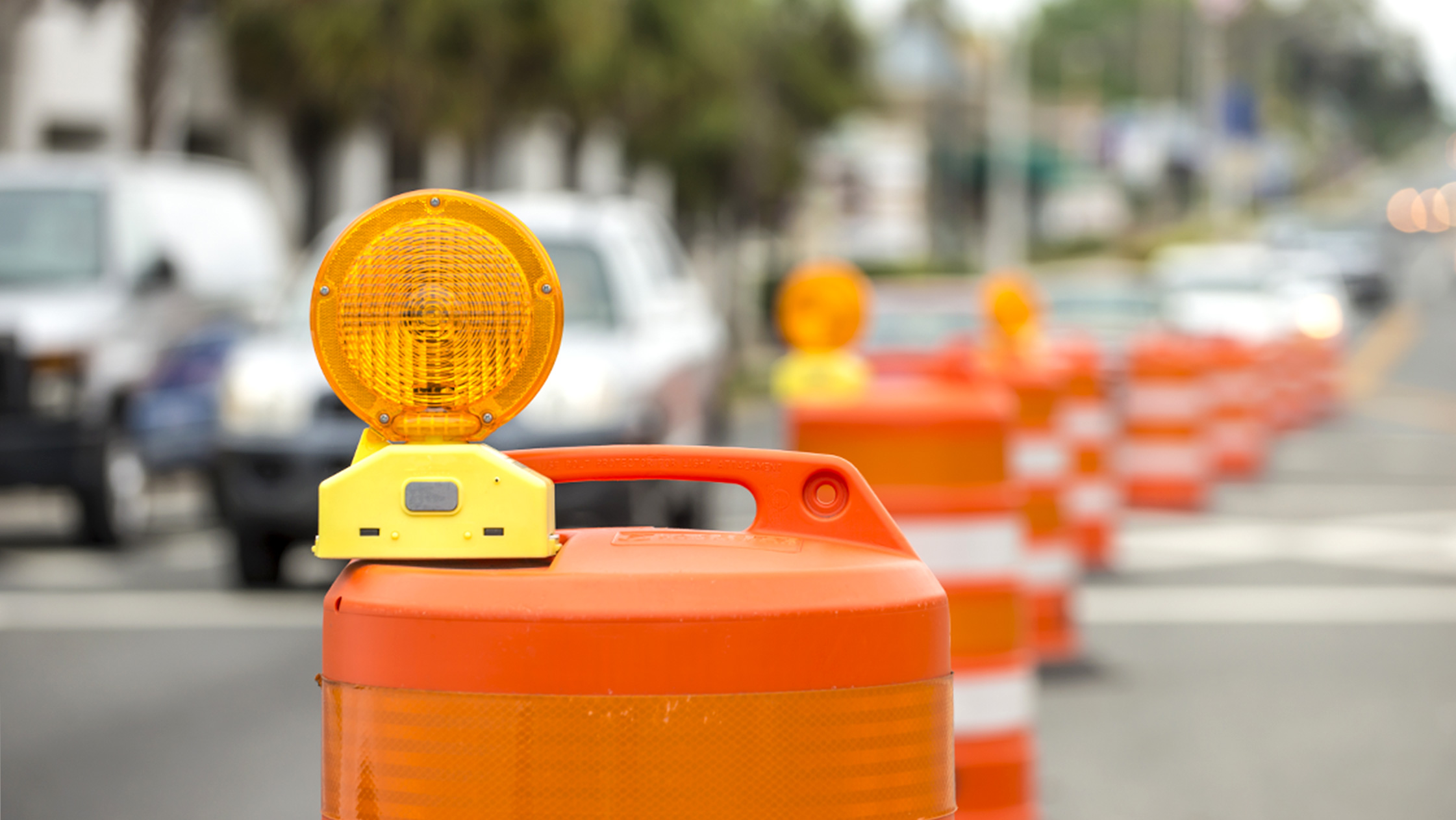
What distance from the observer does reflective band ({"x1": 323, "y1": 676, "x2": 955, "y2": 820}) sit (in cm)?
213

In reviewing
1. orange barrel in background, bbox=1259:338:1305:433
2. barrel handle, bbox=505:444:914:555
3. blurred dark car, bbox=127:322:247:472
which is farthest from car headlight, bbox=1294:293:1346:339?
barrel handle, bbox=505:444:914:555

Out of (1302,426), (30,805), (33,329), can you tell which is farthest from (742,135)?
(30,805)

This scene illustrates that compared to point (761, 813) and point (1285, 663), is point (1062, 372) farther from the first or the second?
point (761, 813)

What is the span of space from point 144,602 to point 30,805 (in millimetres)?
4090

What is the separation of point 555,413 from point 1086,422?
2953mm

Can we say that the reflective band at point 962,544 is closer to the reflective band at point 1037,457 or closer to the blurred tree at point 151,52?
the reflective band at point 1037,457

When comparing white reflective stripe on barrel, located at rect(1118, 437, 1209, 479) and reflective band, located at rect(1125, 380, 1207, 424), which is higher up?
reflective band, located at rect(1125, 380, 1207, 424)

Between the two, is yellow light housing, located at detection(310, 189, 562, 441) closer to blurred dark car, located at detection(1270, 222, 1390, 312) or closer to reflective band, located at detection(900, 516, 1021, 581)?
reflective band, located at detection(900, 516, 1021, 581)

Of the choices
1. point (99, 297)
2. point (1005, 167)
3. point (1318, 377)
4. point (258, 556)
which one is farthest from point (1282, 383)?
point (1005, 167)

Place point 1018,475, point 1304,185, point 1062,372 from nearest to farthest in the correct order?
point 1018,475, point 1062,372, point 1304,185

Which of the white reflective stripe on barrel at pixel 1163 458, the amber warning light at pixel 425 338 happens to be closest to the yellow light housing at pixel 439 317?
the amber warning light at pixel 425 338

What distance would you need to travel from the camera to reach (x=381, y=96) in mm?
25250

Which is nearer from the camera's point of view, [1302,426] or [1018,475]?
[1018,475]

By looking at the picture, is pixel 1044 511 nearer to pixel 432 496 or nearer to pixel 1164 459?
pixel 432 496
